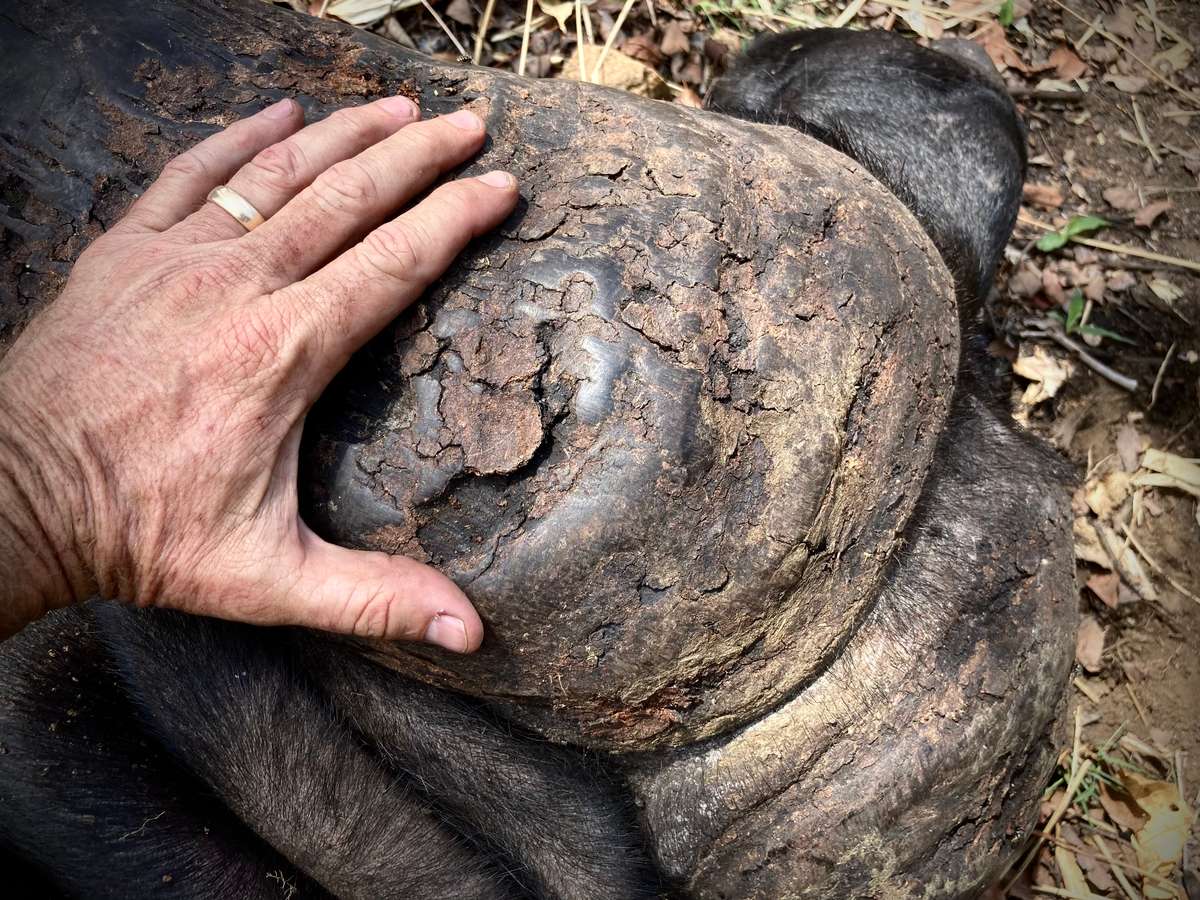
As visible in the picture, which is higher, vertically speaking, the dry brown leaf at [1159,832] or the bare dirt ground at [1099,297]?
the bare dirt ground at [1099,297]

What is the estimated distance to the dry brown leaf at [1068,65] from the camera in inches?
138

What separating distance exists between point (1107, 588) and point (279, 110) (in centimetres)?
276

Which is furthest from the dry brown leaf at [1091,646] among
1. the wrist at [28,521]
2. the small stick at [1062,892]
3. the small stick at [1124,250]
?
the wrist at [28,521]

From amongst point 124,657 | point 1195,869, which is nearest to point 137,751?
point 124,657

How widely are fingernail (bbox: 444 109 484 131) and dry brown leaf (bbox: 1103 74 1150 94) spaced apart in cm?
281

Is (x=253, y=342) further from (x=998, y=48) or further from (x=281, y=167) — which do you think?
(x=998, y=48)

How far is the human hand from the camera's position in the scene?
1461 millimetres

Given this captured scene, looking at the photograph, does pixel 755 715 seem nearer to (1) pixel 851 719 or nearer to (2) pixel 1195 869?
(1) pixel 851 719

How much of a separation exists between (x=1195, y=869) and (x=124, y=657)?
287cm

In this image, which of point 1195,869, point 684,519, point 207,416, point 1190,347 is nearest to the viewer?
point 207,416

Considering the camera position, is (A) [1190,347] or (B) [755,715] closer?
(B) [755,715]

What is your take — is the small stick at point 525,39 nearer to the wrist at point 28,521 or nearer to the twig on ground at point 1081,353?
the twig on ground at point 1081,353

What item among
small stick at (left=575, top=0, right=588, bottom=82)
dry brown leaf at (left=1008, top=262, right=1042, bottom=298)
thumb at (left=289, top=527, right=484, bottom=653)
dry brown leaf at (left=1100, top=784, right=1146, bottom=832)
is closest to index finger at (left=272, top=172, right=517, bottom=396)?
thumb at (left=289, top=527, right=484, bottom=653)

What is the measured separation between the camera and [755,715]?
1.89 metres
